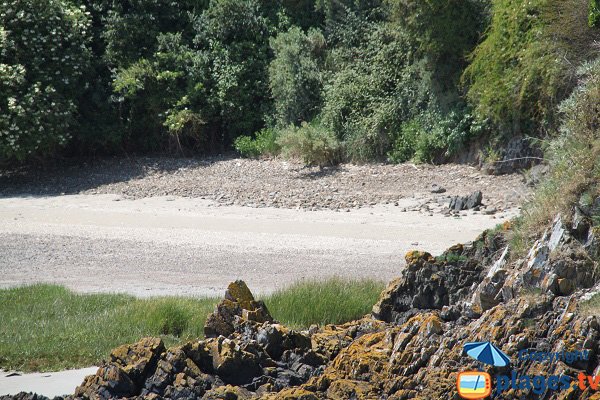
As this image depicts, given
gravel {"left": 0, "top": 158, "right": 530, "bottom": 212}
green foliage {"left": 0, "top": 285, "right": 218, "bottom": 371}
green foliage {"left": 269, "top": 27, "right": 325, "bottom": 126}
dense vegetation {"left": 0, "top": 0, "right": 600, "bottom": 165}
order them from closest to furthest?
green foliage {"left": 0, "top": 285, "right": 218, "bottom": 371} → gravel {"left": 0, "top": 158, "right": 530, "bottom": 212} → dense vegetation {"left": 0, "top": 0, "right": 600, "bottom": 165} → green foliage {"left": 269, "top": 27, "right": 325, "bottom": 126}

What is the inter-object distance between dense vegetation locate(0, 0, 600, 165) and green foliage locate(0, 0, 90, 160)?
0.04 m

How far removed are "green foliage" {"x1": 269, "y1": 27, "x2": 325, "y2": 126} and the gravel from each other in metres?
1.71

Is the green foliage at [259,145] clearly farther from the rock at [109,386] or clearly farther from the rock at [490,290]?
the rock at [109,386]

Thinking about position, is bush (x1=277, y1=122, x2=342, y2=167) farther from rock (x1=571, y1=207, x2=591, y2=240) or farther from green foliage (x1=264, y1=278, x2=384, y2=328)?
rock (x1=571, y1=207, x2=591, y2=240)

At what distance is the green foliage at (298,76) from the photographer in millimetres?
22078

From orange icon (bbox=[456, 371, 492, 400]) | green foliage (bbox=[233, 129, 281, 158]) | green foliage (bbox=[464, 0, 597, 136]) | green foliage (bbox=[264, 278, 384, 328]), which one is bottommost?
green foliage (bbox=[264, 278, 384, 328])

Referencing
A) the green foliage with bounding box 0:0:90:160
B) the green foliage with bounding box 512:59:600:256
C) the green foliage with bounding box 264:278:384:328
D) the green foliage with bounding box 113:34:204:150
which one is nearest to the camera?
the green foliage with bounding box 512:59:600:256

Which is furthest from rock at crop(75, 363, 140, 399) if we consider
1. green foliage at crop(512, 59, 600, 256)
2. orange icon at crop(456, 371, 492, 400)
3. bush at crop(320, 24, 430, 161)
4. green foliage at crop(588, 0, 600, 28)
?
bush at crop(320, 24, 430, 161)

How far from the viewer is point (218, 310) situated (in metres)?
8.05

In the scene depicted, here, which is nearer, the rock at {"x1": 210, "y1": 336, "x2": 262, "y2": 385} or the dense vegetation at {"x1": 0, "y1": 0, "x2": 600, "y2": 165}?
the rock at {"x1": 210, "y1": 336, "x2": 262, "y2": 385}

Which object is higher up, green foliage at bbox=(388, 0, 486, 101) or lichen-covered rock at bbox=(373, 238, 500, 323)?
green foliage at bbox=(388, 0, 486, 101)

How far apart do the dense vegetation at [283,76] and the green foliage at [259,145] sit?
0.13ft

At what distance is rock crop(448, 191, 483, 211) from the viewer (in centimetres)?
1552

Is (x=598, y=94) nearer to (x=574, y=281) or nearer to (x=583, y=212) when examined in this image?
(x=583, y=212)
